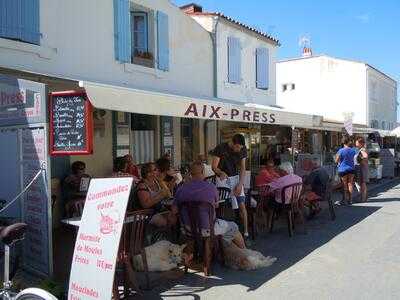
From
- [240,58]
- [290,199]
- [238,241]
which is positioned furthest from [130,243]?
[240,58]

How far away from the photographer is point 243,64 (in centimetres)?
1532

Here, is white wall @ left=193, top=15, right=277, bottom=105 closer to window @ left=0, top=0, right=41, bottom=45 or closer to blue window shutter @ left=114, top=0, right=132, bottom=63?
blue window shutter @ left=114, top=0, right=132, bottom=63

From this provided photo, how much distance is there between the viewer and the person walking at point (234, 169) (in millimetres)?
7820

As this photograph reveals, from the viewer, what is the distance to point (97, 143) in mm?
9789

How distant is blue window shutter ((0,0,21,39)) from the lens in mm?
7797

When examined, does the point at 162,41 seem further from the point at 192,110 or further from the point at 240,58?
the point at 192,110

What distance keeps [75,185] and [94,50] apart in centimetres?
267

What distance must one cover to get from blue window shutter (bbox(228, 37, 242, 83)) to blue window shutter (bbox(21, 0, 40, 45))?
7072mm

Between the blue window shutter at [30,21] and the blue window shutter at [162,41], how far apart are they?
3.51 m

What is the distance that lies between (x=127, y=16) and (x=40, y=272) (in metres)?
6.32

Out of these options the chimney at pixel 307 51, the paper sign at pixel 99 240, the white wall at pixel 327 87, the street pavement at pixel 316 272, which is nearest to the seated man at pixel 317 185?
the street pavement at pixel 316 272

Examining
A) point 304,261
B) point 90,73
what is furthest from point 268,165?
point 90,73

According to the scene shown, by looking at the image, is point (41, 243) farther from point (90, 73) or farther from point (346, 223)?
point (346, 223)

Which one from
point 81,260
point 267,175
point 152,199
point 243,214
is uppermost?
point 267,175
